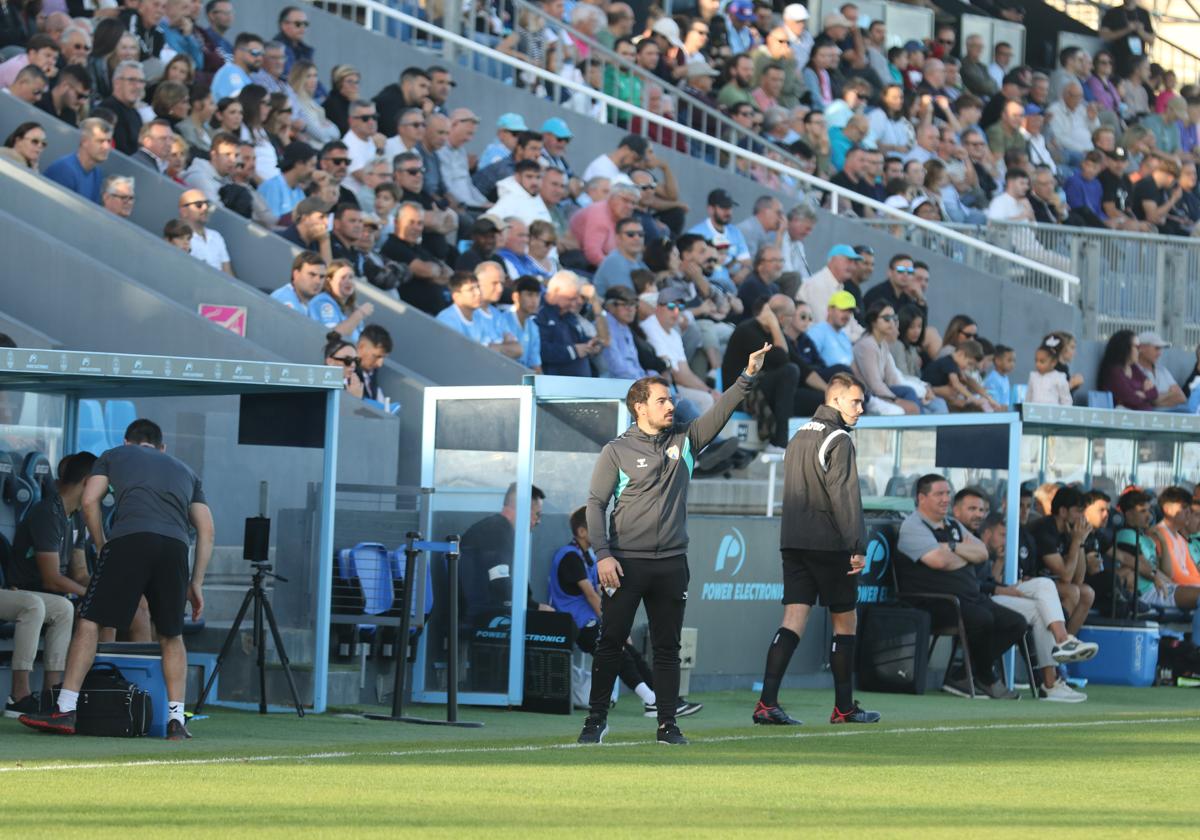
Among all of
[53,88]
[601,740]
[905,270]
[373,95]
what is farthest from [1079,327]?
[601,740]

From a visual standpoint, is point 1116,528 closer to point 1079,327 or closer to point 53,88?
point 1079,327

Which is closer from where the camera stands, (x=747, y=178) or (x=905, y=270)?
(x=905, y=270)

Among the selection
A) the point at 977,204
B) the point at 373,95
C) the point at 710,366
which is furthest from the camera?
the point at 977,204

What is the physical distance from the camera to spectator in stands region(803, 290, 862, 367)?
69.8 feet

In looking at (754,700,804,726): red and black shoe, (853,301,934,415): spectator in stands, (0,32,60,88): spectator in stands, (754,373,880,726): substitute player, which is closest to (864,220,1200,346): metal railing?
(853,301,934,415): spectator in stands

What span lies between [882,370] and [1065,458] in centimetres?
280

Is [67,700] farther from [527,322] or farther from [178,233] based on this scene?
[527,322]

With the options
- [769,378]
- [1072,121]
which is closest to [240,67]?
[769,378]

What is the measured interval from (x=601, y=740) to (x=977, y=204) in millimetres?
18204

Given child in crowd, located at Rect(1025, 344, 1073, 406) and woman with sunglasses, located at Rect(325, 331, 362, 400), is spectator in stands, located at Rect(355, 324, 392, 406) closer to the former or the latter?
woman with sunglasses, located at Rect(325, 331, 362, 400)

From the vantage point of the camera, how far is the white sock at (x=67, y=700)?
11562 millimetres

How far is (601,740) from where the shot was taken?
11680mm

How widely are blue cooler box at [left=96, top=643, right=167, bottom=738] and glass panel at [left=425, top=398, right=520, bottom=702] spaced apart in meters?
2.73

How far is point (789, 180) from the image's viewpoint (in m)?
26.0
